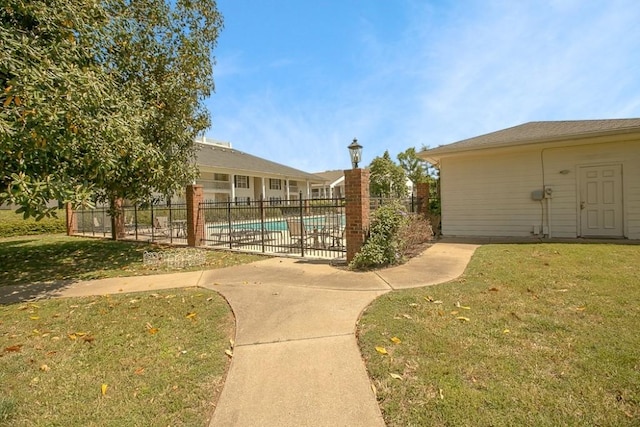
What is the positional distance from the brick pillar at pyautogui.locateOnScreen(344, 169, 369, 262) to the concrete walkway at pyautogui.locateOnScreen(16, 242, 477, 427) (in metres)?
0.85

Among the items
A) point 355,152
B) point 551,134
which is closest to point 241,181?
point 355,152

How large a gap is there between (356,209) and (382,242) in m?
0.90

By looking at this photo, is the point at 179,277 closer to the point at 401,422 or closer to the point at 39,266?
the point at 39,266

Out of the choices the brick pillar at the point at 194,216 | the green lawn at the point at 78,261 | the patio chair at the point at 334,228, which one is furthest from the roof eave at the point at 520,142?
the brick pillar at the point at 194,216

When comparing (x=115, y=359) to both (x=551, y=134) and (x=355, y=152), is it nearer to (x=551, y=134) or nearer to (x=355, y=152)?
(x=355, y=152)

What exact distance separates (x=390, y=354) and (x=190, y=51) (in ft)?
31.1

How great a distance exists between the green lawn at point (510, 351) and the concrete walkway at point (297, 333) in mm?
255

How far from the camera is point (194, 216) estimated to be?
1146cm

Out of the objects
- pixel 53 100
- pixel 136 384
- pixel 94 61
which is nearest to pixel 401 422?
pixel 136 384

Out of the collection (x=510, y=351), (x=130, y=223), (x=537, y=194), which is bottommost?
(x=510, y=351)

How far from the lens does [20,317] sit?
467 cm

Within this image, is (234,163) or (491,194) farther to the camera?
(234,163)

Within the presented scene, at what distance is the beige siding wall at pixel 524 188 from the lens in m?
9.37

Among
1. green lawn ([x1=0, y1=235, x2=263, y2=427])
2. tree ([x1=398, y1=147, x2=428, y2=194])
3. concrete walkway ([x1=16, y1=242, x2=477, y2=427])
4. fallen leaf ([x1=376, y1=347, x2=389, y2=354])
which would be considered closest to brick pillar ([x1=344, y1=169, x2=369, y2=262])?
concrete walkway ([x1=16, y1=242, x2=477, y2=427])
